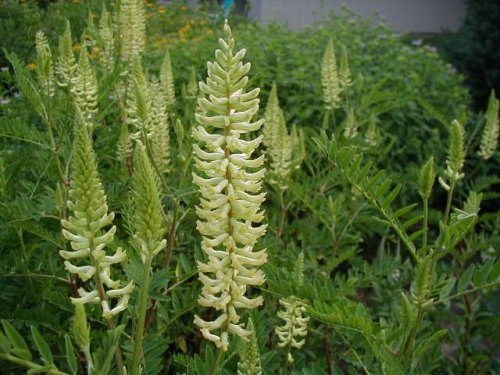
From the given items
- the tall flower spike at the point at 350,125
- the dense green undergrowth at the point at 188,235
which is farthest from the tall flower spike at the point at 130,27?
the tall flower spike at the point at 350,125

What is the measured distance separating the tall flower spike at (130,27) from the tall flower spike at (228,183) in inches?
76.7

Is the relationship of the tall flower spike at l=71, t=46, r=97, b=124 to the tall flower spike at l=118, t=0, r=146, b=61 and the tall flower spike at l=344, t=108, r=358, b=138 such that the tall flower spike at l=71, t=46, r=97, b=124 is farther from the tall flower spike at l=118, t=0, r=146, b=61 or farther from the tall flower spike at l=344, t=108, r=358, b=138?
the tall flower spike at l=344, t=108, r=358, b=138

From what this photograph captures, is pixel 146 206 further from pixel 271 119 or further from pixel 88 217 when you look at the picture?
pixel 271 119

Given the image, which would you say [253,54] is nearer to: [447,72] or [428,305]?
[447,72]

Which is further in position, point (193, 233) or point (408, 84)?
point (408, 84)

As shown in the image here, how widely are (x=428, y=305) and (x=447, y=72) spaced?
6.05m

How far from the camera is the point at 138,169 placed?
3.78ft

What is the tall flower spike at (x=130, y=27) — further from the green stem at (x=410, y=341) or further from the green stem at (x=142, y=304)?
the green stem at (x=142, y=304)

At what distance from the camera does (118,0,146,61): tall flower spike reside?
3125 millimetres

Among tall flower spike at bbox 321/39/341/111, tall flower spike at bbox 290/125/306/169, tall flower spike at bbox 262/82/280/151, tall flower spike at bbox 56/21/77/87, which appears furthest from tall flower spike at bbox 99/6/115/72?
tall flower spike at bbox 321/39/341/111

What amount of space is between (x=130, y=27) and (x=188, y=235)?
110 cm

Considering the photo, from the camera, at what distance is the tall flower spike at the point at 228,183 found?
4.18ft

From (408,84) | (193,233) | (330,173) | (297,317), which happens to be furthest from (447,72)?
(297,317)

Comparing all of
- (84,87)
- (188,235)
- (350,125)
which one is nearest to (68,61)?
(84,87)
